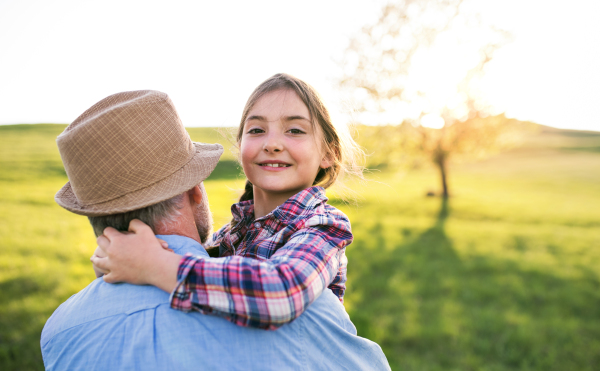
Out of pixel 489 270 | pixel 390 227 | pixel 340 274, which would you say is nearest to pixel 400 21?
pixel 390 227

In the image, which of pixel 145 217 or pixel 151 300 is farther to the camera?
pixel 145 217

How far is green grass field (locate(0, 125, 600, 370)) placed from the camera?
5.08 m

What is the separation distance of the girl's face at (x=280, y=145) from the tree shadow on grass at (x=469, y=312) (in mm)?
3376

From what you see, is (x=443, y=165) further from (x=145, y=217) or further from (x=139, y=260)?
(x=139, y=260)

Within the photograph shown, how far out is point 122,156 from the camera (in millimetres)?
1619

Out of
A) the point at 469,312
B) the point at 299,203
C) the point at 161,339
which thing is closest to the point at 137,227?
the point at 161,339

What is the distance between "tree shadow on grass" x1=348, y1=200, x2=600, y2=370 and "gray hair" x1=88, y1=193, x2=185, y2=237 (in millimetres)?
4013

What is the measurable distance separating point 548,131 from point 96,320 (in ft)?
281

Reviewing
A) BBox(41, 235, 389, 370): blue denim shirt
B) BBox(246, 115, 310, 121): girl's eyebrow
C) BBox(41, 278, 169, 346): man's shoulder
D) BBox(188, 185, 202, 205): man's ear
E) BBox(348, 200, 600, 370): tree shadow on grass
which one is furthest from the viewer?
BBox(348, 200, 600, 370): tree shadow on grass

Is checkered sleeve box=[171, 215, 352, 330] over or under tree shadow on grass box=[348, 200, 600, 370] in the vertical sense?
over

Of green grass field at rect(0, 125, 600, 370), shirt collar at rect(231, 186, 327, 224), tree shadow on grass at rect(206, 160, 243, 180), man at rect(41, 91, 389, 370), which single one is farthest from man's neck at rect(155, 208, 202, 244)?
tree shadow on grass at rect(206, 160, 243, 180)

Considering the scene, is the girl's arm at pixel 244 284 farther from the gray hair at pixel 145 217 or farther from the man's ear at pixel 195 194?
the man's ear at pixel 195 194

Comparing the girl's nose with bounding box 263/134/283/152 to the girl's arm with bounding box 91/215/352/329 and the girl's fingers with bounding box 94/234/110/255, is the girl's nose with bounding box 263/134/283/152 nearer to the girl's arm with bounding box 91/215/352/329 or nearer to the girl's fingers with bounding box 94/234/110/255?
the girl's arm with bounding box 91/215/352/329

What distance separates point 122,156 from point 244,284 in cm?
80
